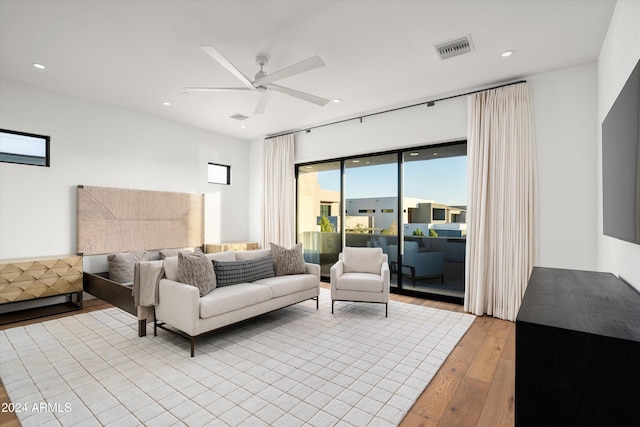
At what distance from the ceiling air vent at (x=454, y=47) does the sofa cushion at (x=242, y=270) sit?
3.07 m

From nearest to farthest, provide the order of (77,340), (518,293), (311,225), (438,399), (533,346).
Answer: (533,346) < (438,399) < (77,340) < (518,293) < (311,225)

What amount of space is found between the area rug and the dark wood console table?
100 centimetres

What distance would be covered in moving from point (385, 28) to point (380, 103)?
1.93 metres

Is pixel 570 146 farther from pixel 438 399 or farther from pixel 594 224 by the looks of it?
pixel 438 399

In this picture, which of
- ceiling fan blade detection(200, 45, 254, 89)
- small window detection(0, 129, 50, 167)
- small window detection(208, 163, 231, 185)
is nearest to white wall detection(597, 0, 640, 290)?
ceiling fan blade detection(200, 45, 254, 89)

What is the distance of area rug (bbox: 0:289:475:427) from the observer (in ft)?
6.45

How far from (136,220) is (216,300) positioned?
9.59 feet

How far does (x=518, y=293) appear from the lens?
3730 mm

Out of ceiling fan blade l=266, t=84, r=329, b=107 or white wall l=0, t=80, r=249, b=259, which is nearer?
ceiling fan blade l=266, t=84, r=329, b=107

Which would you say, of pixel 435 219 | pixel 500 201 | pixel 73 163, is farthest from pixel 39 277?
pixel 500 201

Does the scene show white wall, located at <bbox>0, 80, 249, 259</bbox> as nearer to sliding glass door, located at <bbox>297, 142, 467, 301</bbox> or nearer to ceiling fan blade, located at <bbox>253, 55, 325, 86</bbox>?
sliding glass door, located at <bbox>297, 142, 467, 301</bbox>

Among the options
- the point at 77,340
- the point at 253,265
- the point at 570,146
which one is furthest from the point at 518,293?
the point at 77,340

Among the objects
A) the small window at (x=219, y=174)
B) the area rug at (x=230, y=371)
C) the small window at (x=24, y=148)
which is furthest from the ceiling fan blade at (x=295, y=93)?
the small window at (x=219, y=174)

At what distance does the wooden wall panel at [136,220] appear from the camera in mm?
4488
